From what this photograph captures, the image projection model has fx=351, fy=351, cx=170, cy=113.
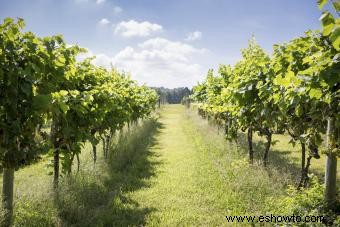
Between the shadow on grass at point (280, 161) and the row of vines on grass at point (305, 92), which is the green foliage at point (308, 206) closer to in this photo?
the row of vines on grass at point (305, 92)

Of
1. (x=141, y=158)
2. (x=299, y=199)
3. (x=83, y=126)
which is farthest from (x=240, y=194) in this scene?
(x=141, y=158)

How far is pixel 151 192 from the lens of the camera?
360 inches

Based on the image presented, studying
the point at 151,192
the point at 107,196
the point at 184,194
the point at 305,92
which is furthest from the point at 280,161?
the point at 305,92

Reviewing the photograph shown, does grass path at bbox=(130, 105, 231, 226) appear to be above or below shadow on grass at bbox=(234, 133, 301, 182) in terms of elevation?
below

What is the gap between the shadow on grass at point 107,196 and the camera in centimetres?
694

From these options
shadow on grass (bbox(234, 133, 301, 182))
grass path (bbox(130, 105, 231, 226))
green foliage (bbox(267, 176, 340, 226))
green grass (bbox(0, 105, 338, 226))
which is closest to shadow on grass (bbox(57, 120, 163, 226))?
green grass (bbox(0, 105, 338, 226))

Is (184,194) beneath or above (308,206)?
beneath

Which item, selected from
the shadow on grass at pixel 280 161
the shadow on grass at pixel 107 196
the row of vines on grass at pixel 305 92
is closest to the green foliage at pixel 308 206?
the row of vines on grass at pixel 305 92

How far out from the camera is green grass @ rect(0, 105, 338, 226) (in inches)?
271

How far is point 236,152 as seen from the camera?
13.2 m

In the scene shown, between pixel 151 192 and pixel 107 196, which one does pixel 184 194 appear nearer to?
pixel 151 192

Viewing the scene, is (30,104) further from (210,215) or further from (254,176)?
(254,176)

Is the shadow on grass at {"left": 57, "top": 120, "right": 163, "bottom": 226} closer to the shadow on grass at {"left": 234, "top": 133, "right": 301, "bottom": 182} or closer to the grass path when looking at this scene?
the grass path

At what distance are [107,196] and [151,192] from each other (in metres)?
1.17
